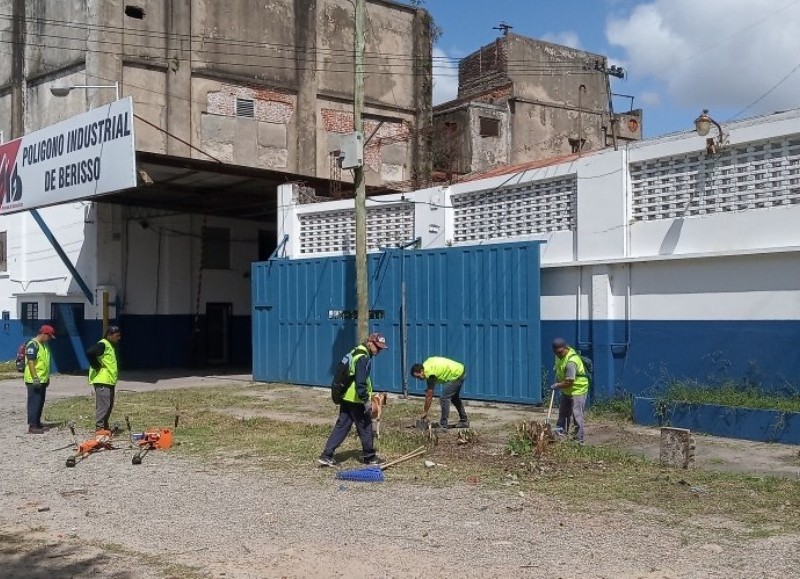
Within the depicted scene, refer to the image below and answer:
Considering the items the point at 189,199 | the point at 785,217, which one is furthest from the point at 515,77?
the point at 785,217

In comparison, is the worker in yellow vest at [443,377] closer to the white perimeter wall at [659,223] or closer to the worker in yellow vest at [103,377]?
the white perimeter wall at [659,223]

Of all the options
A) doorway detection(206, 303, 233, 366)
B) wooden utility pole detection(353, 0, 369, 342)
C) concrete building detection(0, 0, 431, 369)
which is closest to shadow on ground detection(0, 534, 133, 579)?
wooden utility pole detection(353, 0, 369, 342)

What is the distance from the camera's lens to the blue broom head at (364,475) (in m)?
9.75

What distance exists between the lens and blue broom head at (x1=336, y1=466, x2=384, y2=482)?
975 centimetres

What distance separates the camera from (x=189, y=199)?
27.2 m

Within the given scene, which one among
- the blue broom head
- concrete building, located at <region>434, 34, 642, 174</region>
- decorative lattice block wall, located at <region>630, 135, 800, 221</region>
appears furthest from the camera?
concrete building, located at <region>434, 34, 642, 174</region>

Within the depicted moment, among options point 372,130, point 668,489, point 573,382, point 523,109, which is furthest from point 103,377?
point 523,109

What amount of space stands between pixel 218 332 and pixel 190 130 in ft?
21.4

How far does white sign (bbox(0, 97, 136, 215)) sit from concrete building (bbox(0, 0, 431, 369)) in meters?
2.46

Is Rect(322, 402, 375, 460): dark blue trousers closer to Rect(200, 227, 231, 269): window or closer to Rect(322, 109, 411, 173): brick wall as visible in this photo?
Rect(200, 227, 231, 269): window

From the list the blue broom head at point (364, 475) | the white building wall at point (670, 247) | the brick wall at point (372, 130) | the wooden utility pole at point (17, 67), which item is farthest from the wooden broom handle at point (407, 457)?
the wooden utility pole at point (17, 67)

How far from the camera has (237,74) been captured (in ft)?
89.9

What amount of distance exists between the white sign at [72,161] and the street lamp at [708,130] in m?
11.5

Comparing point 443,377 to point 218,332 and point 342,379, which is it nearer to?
point 342,379
